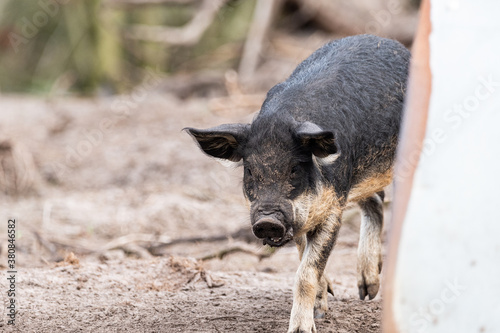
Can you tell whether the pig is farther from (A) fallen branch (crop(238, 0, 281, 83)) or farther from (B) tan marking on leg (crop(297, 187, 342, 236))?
(A) fallen branch (crop(238, 0, 281, 83))

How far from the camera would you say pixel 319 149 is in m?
4.12

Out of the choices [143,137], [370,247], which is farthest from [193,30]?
[370,247]

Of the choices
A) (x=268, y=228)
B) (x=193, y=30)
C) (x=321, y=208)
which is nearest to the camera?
(x=268, y=228)

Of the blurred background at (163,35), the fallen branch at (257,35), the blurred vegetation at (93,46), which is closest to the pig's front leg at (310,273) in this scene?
the blurred background at (163,35)

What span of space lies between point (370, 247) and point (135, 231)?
2.93m

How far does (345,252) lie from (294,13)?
27.4 feet

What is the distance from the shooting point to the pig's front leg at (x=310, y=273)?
4.15 meters

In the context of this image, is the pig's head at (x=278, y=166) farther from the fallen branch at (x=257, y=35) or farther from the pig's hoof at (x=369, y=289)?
the fallen branch at (x=257, y=35)

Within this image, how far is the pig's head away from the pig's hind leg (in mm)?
1197

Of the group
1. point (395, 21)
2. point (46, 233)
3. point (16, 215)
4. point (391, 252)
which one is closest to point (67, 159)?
point (16, 215)

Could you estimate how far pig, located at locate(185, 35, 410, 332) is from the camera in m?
4.05

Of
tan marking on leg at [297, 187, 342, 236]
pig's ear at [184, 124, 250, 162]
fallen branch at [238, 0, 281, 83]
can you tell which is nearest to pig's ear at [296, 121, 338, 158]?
tan marking on leg at [297, 187, 342, 236]

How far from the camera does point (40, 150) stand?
10438 mm

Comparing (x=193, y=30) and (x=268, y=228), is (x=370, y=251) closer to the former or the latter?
(x=268, y=228)
